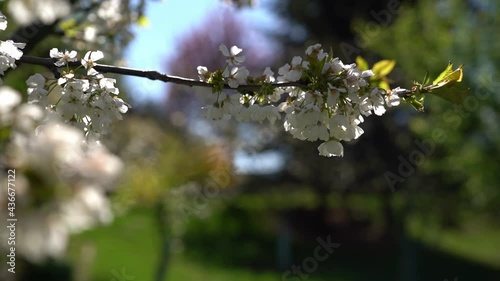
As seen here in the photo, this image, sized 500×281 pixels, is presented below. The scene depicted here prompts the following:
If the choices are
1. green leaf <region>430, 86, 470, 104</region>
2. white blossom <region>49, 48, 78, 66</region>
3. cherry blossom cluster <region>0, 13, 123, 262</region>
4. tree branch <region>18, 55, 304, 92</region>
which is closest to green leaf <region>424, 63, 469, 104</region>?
green leaf <region>430, 86, 470, 104</region>

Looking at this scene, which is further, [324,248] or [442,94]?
[324,248]

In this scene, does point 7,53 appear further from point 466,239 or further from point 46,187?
point 466,239

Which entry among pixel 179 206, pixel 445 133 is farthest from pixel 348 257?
pixel 179 206

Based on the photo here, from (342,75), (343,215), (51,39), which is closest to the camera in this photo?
(342,75)

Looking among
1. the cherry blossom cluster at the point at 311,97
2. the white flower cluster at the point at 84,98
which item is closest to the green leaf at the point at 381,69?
the cherry blossom cluster at the point at 311,97

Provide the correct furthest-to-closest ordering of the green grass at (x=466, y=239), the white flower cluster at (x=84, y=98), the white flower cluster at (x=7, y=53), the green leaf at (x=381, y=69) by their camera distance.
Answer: the green grass at (x=466, y=239) → the green leaf at (x=381, y=69) → the white flower cluster at (x=84, y=98) → the white flower cluster at (x=7, y=53)

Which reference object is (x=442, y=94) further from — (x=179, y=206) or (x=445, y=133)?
(x=445, y=133)

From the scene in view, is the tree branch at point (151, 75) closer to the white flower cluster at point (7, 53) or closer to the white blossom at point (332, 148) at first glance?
the white flower cluster at point (7, 53)
